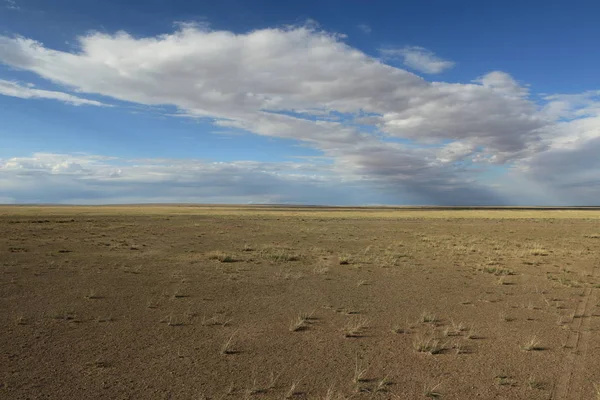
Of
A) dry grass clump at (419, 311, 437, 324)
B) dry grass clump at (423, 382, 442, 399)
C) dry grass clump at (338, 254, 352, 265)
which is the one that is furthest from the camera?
dry grass clump at (338, 254, 352, 265)

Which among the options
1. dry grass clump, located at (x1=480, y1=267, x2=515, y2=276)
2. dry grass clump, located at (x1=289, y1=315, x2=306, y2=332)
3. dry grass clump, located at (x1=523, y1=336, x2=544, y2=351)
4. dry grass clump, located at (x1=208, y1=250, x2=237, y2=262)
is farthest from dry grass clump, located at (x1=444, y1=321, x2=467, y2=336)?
dry grass clump, located at (x1=208, y1=250, x2=237, y2=262)

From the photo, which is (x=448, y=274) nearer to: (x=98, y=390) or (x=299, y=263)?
(x=299, y=263)

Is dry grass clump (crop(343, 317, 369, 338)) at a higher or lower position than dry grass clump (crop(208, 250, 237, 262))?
lower

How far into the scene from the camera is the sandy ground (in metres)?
7.16

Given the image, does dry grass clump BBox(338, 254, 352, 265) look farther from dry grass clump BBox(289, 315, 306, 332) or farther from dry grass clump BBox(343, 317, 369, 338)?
dry grass clump BBox(289, 315, 306, 332)

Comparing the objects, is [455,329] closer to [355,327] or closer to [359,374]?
[355,327]

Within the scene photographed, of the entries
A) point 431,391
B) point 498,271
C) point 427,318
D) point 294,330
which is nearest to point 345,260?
point 498,271

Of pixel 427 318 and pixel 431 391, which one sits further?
pixel 427 318

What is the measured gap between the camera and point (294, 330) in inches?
407

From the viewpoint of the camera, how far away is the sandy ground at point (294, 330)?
7164mm

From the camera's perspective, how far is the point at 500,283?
16.5 meters

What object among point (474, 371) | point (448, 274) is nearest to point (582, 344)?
point (474, 371)

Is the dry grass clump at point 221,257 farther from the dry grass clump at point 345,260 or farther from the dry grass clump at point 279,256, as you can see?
the dry grass clump at point 345,260

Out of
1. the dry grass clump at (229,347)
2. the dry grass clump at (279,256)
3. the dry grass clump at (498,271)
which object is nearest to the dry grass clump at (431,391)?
the dry grass clump at (229,347)
